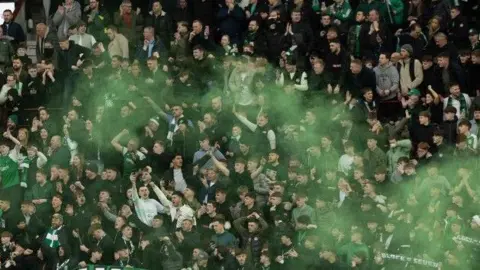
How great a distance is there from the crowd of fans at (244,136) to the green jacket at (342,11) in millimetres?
104

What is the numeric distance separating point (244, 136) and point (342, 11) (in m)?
3.79

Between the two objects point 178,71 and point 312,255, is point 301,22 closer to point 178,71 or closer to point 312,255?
point 178,71

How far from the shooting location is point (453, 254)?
27797mm

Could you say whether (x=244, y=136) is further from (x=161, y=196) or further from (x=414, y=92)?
(x=414, y=92)

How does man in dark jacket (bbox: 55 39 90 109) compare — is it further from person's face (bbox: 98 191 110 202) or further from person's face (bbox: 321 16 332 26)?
person's face (bbox: 321 16 332 26)

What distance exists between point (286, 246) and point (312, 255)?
0.52 metres

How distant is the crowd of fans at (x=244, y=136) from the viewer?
28703mm

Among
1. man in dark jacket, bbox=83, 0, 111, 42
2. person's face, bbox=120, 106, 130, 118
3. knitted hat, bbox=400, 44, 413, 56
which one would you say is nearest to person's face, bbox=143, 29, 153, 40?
man in dark jacket, bbox=83, 0, 111, 42

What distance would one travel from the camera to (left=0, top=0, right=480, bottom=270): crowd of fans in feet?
94.2

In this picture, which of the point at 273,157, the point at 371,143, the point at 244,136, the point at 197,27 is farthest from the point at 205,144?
the point at 197,27

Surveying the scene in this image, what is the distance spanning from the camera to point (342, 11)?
33312 millimetres

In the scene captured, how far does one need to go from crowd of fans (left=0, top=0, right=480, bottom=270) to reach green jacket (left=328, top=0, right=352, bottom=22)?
4.1 inches

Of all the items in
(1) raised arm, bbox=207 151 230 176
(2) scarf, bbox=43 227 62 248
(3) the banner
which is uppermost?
(3) the banner

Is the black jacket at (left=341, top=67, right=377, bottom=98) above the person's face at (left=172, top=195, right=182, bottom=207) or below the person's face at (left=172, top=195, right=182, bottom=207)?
above
